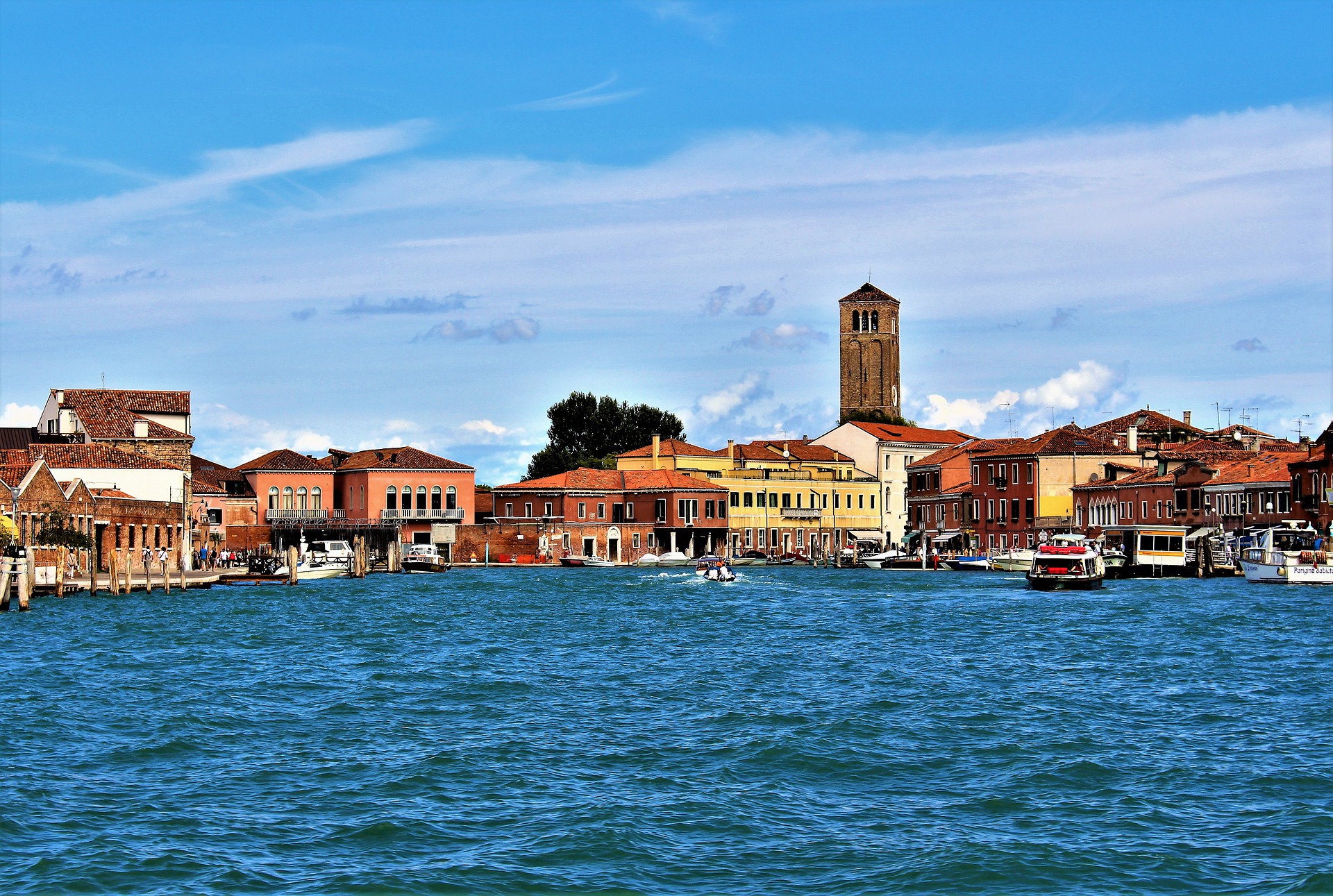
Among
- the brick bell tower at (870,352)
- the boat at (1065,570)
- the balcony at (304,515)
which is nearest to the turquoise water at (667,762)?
the boat at (1065,570)

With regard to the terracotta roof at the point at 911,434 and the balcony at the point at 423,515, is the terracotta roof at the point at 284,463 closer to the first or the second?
the balcony at the point at 423,515

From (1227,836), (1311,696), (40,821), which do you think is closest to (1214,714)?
(1311,696)

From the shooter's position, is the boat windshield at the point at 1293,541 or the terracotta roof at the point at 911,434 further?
the terracotta roof at the point at 911,434

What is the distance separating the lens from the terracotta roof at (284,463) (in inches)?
3216

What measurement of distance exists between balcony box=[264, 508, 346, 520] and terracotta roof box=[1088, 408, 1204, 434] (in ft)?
A: 127

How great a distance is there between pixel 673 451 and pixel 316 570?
28.5 metres

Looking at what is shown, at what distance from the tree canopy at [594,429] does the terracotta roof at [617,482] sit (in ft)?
45.4

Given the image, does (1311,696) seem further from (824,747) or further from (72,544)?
(72,544)

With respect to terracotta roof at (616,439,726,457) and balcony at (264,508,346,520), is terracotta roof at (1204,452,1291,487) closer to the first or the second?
terracotta roof at (616,439,726,457)

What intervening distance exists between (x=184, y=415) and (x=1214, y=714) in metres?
57.7

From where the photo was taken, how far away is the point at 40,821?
13.9 meters

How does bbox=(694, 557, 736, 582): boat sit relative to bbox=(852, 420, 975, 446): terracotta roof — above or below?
below

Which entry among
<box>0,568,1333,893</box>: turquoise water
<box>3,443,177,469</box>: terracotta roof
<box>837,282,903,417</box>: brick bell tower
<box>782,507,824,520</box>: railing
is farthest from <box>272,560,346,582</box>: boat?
<box>837,282,903,417</box>: brick bell tower

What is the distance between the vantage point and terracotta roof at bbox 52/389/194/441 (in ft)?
213
